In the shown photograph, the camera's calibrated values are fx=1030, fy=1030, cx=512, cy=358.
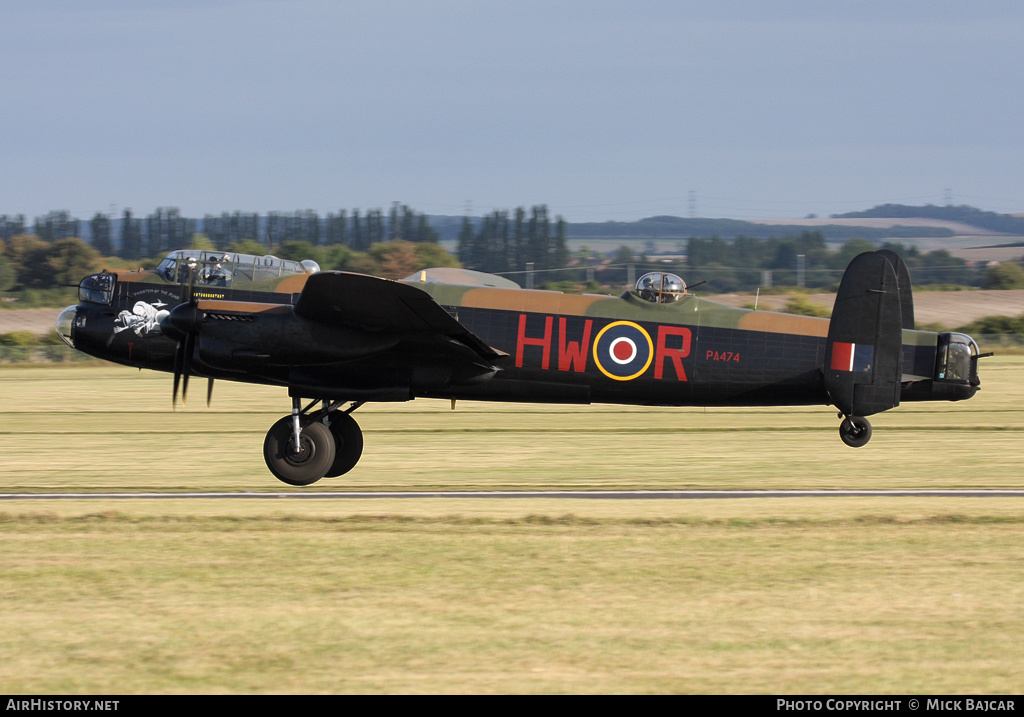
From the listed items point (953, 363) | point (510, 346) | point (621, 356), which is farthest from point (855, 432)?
point (510, 346)

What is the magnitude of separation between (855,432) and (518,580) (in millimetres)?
8069

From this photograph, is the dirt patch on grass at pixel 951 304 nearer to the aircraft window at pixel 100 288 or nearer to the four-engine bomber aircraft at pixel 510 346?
the four-engine bomber aircraft at pixel 510 346

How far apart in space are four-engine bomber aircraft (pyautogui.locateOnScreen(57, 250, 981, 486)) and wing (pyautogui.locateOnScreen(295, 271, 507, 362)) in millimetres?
63

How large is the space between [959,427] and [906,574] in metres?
14.4

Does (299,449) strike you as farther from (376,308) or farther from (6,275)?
(6,275)

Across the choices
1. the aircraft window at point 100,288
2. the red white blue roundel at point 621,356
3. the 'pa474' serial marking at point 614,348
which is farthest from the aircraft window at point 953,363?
the aircraft window at point 100,288

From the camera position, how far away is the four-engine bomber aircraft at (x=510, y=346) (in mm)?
14266

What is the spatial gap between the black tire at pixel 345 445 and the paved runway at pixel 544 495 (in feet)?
4.19

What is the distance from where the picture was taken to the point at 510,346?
14.9m

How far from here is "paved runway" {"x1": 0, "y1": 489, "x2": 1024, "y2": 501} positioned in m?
13.8

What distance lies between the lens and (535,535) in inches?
448

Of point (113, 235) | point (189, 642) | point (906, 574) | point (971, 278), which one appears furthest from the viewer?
point (113, 235)
